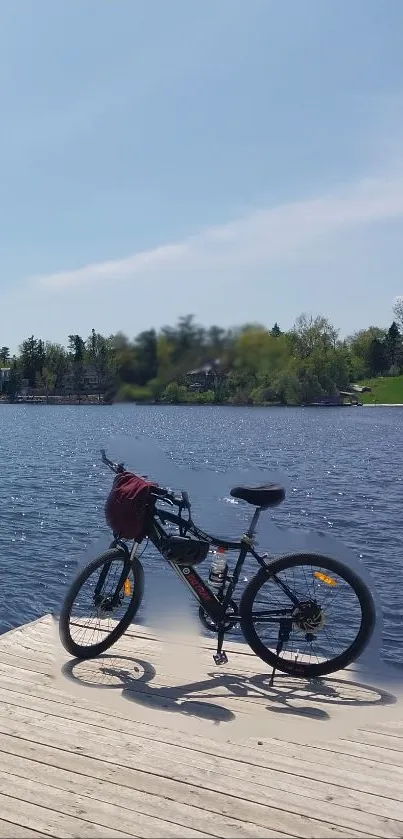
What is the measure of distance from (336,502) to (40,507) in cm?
891

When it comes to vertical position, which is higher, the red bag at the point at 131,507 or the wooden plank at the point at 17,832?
the red bag at the point at 131,507

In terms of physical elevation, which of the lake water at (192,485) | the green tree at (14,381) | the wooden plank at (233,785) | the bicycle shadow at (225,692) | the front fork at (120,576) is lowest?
the lake water at (192,485)

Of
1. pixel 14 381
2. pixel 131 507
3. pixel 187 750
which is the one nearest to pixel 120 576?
pixel 131 507

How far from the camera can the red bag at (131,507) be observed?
14.9 feet

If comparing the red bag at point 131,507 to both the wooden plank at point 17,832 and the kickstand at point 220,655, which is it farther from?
the wooden plank at point 17,832

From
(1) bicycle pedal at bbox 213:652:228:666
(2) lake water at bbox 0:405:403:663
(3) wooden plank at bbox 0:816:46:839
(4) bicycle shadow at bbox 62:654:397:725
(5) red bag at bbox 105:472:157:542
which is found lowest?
(2) lake water at bbox 0:405:403:663

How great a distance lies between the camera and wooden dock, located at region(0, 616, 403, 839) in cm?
296

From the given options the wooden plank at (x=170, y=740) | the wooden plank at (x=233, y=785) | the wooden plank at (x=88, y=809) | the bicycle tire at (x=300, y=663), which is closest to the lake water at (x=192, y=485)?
the bicycle tire at (x=300, y=663)

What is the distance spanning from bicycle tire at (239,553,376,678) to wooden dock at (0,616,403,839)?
4.2 inches

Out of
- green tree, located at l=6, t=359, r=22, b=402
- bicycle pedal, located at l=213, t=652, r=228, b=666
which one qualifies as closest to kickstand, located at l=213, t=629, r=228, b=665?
bicycle pedal, located at l=213, t=652, r=228, b=666

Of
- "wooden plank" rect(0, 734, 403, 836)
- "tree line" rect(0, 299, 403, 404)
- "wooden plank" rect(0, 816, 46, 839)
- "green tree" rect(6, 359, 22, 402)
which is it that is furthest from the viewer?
"green tree" rect(6, 359, 22, 402)

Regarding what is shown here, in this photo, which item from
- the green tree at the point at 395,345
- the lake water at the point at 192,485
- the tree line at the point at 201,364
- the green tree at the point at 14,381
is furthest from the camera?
the green tree at the point at 395,345

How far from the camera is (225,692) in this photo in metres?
4.34

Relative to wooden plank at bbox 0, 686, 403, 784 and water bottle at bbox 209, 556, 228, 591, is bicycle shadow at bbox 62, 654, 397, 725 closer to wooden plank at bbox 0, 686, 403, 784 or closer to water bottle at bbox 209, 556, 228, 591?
wooden plank at bbox 0, 686, 403, 784
